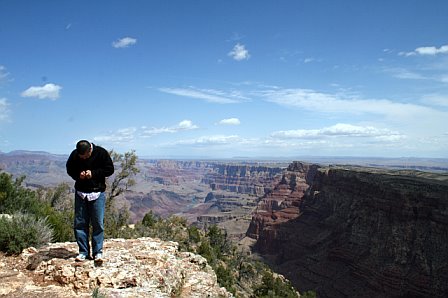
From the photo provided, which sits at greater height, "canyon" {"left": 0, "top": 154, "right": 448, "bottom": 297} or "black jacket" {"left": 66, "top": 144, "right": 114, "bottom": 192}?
"black jacket" {"left": 66, "top": 144, "right": 114, "bottom": 192}

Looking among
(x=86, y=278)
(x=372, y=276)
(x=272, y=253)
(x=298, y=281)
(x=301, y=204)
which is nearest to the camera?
(x=86, y=278)

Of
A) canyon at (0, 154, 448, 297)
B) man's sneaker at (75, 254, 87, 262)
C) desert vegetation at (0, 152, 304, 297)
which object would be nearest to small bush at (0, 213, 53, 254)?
desert vegetation at (0, 152, 304, 297)

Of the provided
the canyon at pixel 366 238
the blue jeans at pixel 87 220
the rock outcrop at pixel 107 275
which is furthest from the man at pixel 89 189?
the canyon at pixel 366 238

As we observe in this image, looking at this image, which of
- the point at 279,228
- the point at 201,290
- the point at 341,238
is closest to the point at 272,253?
the point at 279,228

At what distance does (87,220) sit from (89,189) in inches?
31.2

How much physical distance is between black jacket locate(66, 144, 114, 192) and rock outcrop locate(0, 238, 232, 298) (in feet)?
5.42

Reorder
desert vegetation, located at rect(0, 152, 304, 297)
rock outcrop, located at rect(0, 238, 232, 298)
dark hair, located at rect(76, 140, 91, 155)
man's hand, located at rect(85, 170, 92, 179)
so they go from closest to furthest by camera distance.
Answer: rock outcrop, located at rect(0, 238, 232, 298) < dark hair, located at rect(76, 140, 91, 155) < man's hand, located at rect(85, 170, 92, 179) < desert vegetation, located at rect(0, 152, 304, 297)

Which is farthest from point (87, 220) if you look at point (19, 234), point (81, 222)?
point (19, 234)

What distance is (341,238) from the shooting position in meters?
71.3

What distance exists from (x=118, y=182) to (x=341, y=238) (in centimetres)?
5329

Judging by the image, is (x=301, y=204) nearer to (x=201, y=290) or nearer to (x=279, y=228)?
(x=279, y=228)

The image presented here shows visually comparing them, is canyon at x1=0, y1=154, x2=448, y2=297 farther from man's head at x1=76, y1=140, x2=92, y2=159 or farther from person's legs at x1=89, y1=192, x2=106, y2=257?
man's head at x1=76, y1=140, x2=92, y2=159

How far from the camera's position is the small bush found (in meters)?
8.83

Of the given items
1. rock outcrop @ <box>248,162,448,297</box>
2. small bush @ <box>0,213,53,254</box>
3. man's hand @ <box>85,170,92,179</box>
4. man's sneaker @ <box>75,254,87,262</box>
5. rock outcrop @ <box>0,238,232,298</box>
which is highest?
man's hand @ <box>85,170,92,179</box>
